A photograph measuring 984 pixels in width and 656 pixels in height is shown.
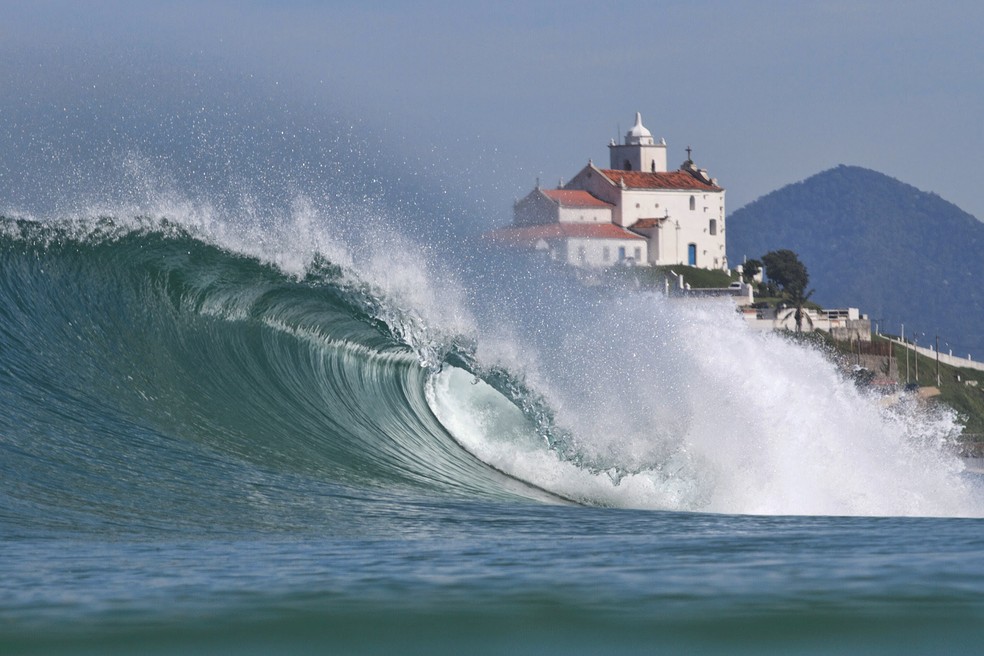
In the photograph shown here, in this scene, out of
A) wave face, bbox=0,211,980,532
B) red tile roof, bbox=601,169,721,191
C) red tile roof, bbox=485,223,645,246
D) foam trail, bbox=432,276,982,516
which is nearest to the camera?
wave face, bbox=0,211,980,532

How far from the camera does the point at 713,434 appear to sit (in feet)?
41.6

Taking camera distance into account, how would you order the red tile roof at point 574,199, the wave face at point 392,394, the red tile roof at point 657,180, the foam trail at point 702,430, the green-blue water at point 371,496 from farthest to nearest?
the red tile roof at point 657,180 < the red tile roof at point 574,199 < the foam trail at point 702,430 < the wave face at point 392,394 < the green-blue water at point 371,496

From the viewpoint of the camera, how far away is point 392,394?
13938mm

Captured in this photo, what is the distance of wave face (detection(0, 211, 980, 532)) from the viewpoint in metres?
10.0

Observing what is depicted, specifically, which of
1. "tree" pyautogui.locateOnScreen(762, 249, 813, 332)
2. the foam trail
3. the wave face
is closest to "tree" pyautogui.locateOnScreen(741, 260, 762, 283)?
"tree" pyautogui.locateOnScreen(762, 249, 813, 332)

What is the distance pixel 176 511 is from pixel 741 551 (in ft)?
10.8

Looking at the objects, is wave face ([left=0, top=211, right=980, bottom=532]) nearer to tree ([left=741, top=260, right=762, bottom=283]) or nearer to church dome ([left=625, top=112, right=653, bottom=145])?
tree ([left=741, top=260, right=762, bottom=283])

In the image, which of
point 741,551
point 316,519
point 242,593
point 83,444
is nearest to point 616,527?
point 741,551

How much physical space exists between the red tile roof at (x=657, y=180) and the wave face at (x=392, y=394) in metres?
77.9

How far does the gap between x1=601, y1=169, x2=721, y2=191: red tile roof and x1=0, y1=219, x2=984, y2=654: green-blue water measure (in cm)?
7916

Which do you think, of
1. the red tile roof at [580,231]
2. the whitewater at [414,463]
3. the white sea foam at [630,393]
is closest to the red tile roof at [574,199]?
the red tile roof at [580,231]

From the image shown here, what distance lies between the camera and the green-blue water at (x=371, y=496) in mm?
4594

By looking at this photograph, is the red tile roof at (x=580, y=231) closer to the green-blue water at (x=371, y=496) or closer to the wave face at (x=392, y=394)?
the wave face at (x=392, y=394)

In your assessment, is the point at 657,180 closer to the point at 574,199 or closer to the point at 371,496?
the point at 574,199
